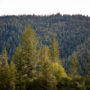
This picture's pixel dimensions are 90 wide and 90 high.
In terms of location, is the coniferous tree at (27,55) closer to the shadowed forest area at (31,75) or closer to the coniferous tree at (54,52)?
the shadowed forest area at (31,75)

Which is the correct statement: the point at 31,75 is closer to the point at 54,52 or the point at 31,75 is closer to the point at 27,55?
the point at 27,55

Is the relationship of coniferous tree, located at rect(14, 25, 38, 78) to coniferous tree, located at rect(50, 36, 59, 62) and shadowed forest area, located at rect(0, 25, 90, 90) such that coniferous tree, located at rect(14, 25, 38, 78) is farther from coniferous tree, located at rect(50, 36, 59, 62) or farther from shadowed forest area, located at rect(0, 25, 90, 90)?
coniferous tree, located at rect(50, 36, 59, 62)

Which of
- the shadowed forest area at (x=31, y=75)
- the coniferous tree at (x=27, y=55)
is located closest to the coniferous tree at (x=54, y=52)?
the shadowed forest area at (x=31, y=75)

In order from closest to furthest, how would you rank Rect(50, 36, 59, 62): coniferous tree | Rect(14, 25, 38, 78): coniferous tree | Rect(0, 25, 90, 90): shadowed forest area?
Rect(0, 25, 90, 90): shadowed forest area, Rect(14, 25, 38, 78): coniferous tree, Rect(50, 36, 59, 62): coniferous tree

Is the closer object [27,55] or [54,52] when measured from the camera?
[27,55]

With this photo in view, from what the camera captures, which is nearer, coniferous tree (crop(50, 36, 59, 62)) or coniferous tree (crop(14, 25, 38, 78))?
coniferous tree (crop(14, 25, 38, 78))

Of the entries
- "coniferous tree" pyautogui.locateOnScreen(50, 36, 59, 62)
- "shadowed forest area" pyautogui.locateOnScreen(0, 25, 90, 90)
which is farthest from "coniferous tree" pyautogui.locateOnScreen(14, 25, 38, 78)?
"coniferous tree" pyautogui.locateOnScreen(50, 36, 59, 62)

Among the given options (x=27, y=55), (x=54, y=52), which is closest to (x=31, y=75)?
(x=27, y=55)

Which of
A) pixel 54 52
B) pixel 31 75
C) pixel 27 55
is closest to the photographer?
pixel 31 75

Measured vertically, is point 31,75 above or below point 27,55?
below

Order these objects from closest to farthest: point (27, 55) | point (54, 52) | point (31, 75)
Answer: point (31, 75) < point (27, 55) < point (54, 52)

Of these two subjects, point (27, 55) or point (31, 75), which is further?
point (27, 55)

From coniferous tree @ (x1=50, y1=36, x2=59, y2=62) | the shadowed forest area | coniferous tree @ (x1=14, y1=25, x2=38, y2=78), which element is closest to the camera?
the shadowed forest area

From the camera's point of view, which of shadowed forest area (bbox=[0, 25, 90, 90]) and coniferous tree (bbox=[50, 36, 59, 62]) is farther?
coniferous tree (bbox=[50, 36, 59, 62])
